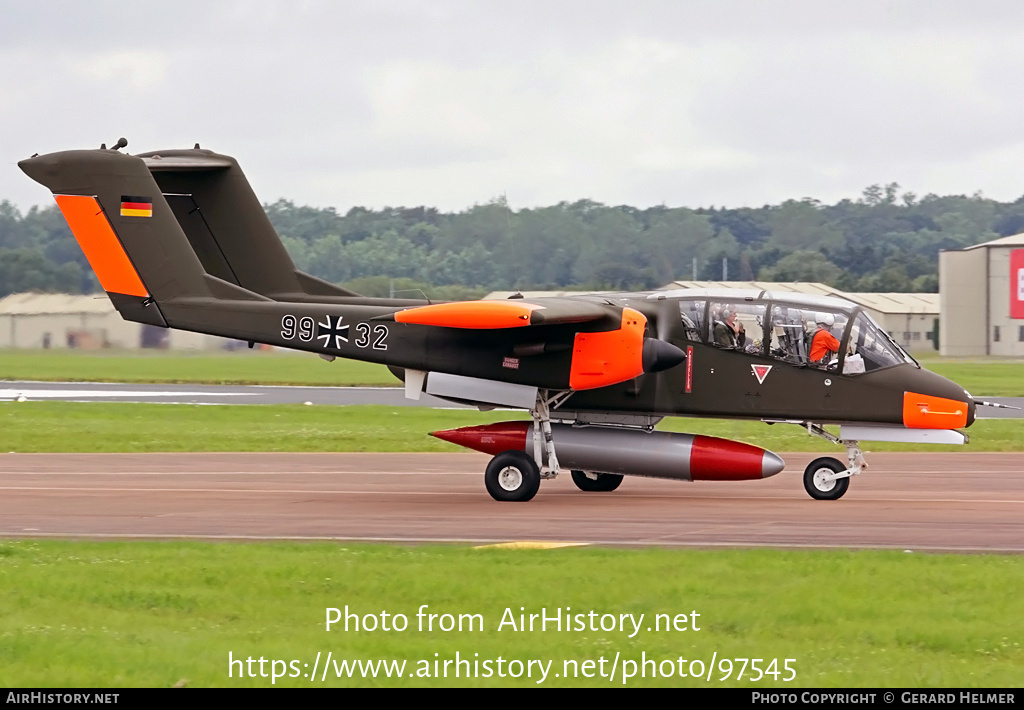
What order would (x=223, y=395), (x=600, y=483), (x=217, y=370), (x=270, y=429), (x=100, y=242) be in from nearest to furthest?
(x=100, y=242) → (x=600, y=483) → (x=270, y=429) → (x=223, y=395) → (x=217, y=370)

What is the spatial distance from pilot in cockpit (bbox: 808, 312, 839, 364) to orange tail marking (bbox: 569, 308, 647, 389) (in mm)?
2286

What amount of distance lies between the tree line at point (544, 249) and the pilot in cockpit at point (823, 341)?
578 inches

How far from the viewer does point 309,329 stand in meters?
18.8

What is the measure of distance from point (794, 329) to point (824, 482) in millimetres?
2112

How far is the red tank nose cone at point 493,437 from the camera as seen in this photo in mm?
18891

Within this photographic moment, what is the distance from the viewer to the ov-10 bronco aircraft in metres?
17.9

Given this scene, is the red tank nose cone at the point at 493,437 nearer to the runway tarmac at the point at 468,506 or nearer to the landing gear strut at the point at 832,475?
the runway tarmac at the point at 468,506

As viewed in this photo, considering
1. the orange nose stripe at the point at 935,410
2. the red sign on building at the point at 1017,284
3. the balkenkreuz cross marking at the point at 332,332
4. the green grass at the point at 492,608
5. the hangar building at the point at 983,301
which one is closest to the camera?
the green grass at the point at 492,608

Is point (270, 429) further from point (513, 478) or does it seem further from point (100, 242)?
point (513, 478)

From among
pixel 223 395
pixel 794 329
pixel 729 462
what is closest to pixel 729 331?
pixel 794 329

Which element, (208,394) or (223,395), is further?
(208,394)

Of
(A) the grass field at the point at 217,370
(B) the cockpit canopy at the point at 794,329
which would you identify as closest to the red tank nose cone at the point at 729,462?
(B) the cockpit canopy at the point at 794,329

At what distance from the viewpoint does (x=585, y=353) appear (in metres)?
18.0

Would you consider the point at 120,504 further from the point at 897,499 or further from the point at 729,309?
the point at 897,499
